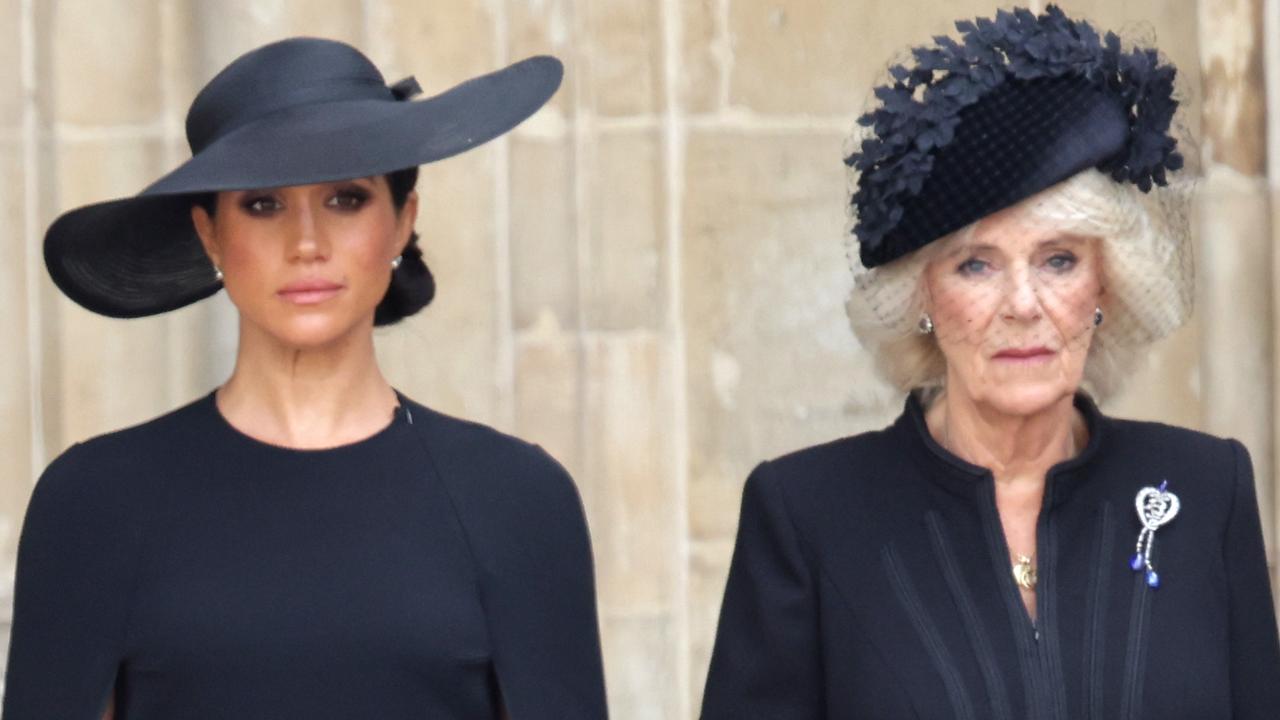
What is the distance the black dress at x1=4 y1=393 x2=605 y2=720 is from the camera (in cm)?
311

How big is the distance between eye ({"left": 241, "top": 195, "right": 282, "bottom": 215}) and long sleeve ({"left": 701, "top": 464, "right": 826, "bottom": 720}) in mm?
853

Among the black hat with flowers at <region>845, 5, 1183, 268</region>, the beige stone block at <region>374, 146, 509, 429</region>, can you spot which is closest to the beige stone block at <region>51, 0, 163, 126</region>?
the beige stone block at <region>374, 146, 509, 429</region>

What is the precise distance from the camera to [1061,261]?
3.41m

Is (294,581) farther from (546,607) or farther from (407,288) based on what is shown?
(407,288)

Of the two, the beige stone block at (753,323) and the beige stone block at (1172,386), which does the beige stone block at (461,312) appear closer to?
the beige stone block at (753,323)

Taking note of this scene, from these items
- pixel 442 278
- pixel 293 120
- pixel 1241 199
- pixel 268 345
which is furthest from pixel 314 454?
pixel 1241 199

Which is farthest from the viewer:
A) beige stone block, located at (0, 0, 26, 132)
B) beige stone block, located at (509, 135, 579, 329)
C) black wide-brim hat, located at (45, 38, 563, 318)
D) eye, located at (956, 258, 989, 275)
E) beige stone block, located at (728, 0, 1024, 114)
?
beige stone block, located at (728, 0, 1024, 114)

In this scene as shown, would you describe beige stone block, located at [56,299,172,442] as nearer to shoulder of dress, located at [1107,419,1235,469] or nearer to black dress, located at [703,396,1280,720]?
black dress, located at [703,396,1280,720]

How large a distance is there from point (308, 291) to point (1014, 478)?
1.08m

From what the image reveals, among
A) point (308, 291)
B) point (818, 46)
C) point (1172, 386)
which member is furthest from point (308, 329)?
point (1172, 386)

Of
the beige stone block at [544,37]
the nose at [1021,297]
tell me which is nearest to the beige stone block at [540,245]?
the beige stone block at [544,37]

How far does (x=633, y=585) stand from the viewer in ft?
16.9

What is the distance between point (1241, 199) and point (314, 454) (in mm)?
2694

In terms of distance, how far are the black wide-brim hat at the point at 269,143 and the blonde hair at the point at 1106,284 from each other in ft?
2.09
